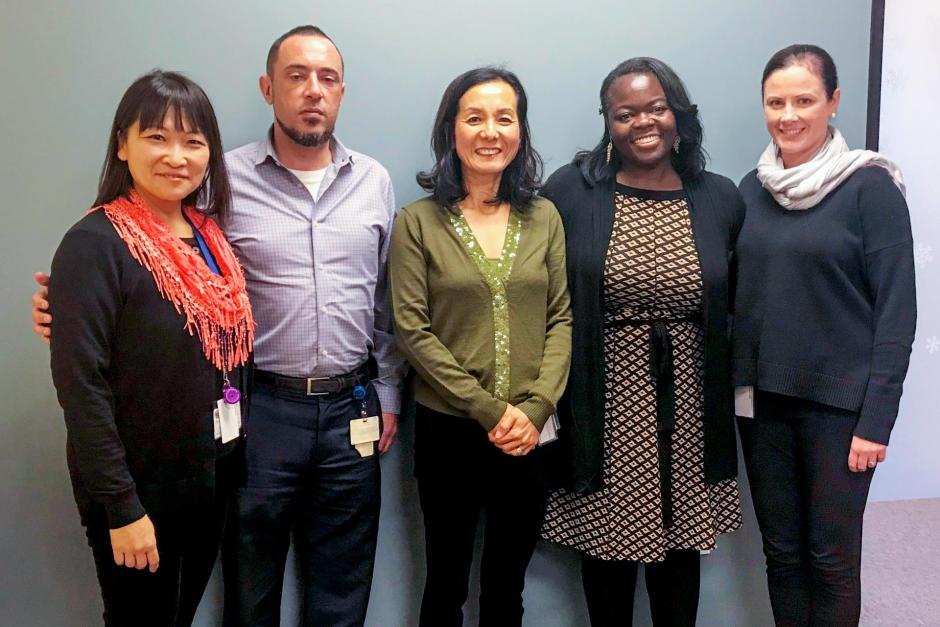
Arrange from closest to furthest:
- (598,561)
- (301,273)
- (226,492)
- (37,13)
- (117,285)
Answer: (117,285) → (226,492) → (301,273) → (37,13) → (598,561)

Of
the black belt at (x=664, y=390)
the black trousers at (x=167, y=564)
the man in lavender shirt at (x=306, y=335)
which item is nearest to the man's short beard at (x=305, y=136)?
the man in lavender shirt at (x=306, y=335)

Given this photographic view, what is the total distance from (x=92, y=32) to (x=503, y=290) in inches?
49.3

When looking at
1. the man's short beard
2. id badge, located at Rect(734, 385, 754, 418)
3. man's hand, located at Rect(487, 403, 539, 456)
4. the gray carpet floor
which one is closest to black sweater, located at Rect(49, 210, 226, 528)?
the man's short beard

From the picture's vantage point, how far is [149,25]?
184cm

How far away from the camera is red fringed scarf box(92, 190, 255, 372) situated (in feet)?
4.37

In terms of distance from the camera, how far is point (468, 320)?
1699 millimetres

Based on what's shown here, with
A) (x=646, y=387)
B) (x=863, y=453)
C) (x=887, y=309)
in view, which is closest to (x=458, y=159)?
(x=646, y=387)

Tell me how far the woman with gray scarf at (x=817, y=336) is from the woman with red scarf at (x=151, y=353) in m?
1.28

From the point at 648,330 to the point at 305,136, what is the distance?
0.97 meters

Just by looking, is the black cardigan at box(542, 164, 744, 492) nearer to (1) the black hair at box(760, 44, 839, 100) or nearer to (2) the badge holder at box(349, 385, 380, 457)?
(1) the black hair at box(760, 44, 839, 100)

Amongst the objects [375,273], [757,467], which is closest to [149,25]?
[375,273]

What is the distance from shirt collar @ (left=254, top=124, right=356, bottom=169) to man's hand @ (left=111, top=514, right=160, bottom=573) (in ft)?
2.83

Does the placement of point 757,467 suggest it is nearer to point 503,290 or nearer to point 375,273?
point 503,290

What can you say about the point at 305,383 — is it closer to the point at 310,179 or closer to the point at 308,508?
the point at 308,508
